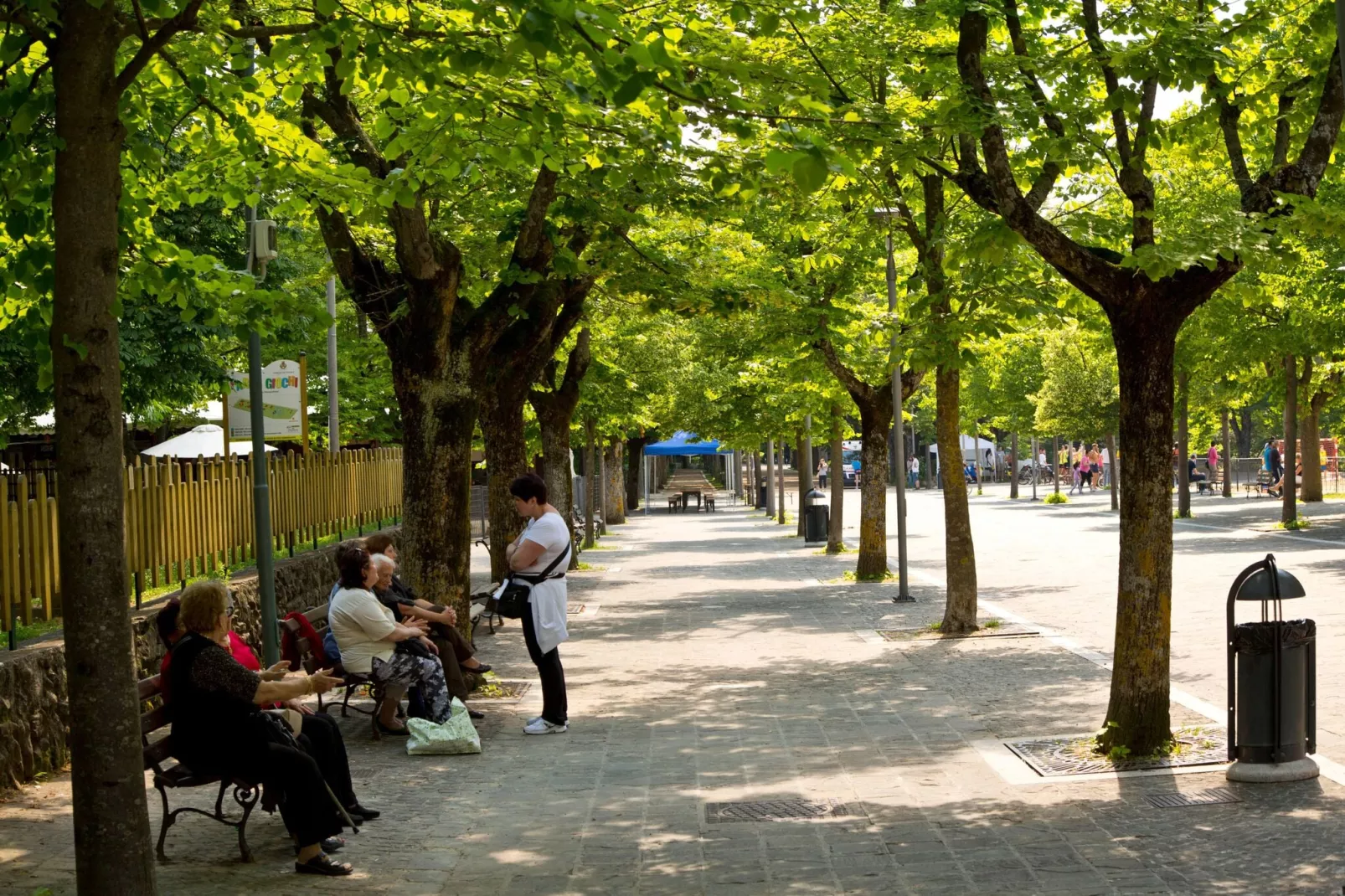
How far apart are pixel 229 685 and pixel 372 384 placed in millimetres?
31019

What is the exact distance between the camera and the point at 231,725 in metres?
7.20

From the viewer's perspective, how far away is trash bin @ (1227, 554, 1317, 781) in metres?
8.29

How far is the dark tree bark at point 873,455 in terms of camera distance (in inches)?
958

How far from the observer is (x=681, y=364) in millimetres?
39219

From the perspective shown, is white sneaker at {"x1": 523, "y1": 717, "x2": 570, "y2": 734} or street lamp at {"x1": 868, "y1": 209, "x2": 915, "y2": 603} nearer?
white sneaker at {"x1": 523, "y1": 717, "x2": 570, "y2": 734}

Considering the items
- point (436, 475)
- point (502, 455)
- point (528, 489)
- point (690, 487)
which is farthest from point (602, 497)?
point (528, 489)

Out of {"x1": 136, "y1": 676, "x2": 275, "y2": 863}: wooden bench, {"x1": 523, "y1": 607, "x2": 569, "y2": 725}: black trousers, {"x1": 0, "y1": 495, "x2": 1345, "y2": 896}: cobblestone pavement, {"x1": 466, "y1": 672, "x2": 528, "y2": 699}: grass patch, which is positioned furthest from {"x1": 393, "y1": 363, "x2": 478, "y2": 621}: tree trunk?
{"x1": 136, "y1": 676, "x2": 275, "y2": 863}: wooden bench

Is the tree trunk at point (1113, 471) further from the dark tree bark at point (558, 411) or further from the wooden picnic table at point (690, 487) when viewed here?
the dark tree bark at point (558, 411)

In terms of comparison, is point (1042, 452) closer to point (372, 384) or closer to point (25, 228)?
point (372, 384)

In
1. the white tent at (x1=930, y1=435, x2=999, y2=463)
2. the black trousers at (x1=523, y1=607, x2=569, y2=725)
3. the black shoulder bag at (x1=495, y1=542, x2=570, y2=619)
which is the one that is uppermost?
the white tent at (x1=930, y1=435, x2=999, y2=463)

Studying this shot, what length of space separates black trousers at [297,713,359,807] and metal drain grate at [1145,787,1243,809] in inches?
158

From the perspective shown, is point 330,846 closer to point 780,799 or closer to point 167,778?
point 167,778

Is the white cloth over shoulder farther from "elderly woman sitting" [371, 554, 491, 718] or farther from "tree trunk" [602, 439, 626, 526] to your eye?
"tree trunk" [602, 439, 626, 526]

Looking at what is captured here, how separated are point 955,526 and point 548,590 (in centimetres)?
642
